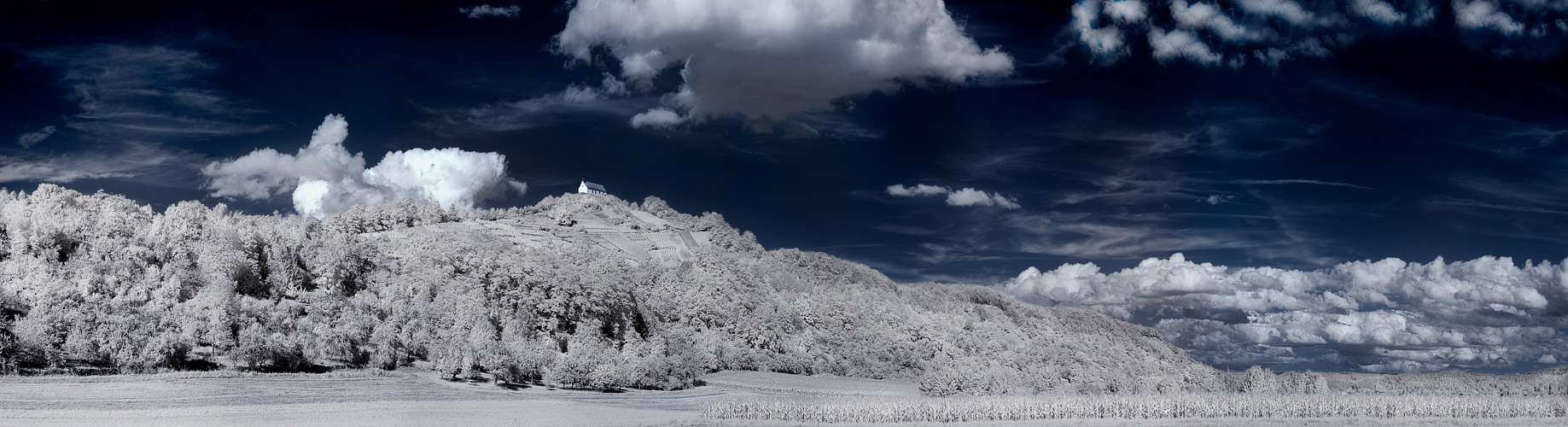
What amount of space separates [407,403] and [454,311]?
14.3 m

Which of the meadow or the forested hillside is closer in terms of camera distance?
the forested hillside

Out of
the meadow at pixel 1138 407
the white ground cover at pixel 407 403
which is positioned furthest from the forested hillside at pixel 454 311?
the meadow at pixel 1138 407

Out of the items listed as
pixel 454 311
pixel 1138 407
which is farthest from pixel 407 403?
pixel 1138 407

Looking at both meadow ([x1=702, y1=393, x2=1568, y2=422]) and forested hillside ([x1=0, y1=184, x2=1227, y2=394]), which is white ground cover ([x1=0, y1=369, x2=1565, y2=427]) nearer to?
meadow ([x1=702, y1=393, x2=1568, y2=422])

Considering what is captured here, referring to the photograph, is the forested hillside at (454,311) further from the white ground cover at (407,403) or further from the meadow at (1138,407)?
the meadow at (1138,407)

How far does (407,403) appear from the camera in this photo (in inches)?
1358

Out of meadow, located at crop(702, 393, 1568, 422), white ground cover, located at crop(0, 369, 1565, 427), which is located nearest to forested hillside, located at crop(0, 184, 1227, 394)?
white ground cover, located at crop(0, 369, 1565, 427)

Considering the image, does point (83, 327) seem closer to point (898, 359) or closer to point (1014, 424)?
point (1014, 424)

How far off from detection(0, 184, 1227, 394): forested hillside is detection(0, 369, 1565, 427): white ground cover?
170cm

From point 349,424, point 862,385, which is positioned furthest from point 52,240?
point 862,385

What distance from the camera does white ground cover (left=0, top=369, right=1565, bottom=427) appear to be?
28.4 metres

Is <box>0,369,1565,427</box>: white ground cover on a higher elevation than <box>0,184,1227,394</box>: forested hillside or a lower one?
lower

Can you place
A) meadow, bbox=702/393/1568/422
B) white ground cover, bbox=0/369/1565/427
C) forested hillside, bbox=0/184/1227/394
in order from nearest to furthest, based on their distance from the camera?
white ground cover, bbox=0/369/1565/427 → forested hillside, bbox=0/184/1227/394 → meadow, bbox=702/393/1568/422

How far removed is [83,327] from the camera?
32594 mm
